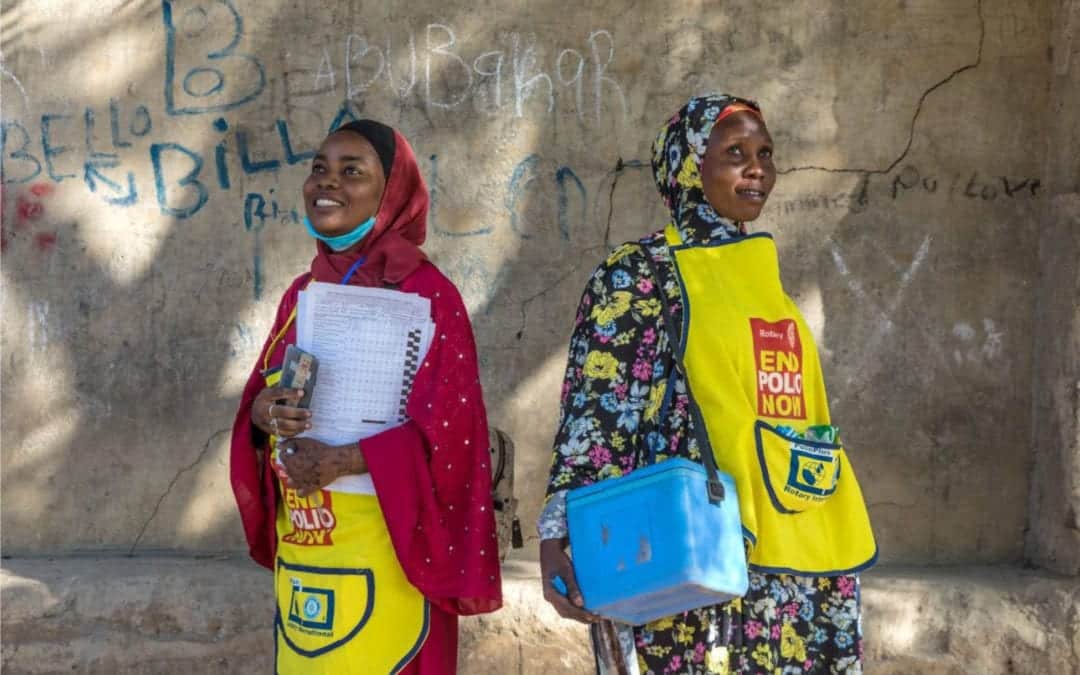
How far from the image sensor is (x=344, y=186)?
2932mm

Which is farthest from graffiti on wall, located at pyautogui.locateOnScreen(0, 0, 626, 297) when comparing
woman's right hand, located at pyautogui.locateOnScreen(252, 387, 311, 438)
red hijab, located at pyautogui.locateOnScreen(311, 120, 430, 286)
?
woman's right hand, located at pyautogui.locateOnScreen(252, 387, 311, 438)

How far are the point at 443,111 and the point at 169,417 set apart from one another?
4.82 ft

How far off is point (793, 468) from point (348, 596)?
100 centimetres

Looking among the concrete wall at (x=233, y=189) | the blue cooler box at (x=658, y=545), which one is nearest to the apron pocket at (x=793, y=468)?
the blue cooler box at (x=658, y=545)

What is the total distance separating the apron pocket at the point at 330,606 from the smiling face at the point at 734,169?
1098 mm

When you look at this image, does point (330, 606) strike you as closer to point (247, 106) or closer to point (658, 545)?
point (658, 545)

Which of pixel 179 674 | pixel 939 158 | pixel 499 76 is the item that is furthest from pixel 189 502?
pixel 939 158

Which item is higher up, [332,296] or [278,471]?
[332,296]

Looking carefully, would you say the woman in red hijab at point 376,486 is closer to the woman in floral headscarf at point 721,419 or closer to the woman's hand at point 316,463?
the woman's hand at point 316,463

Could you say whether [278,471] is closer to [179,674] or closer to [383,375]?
[383,375]

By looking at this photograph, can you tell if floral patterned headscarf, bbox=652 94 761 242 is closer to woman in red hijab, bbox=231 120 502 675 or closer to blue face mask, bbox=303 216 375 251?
woman in red hijab, bbox=231 120 502 675

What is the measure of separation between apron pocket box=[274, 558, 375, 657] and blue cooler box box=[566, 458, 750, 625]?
61cm

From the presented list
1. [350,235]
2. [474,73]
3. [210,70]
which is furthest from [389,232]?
[210,70]

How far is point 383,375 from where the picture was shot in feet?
9.39
